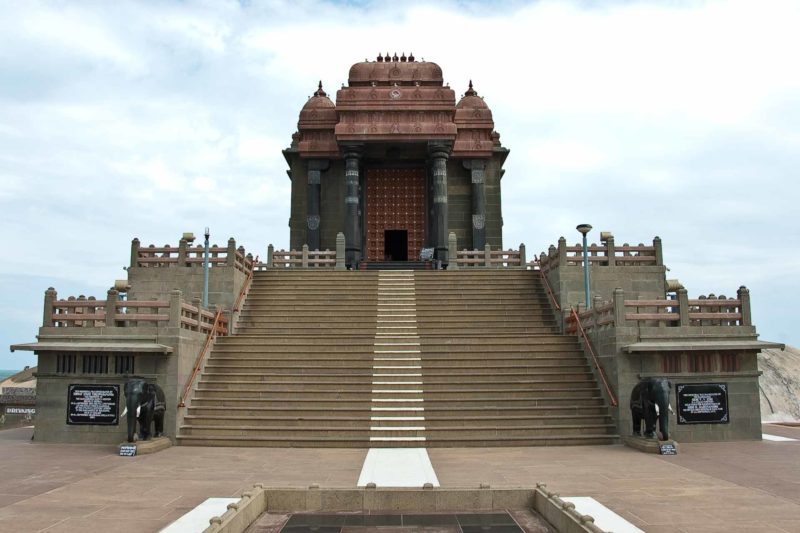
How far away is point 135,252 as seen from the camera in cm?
2295

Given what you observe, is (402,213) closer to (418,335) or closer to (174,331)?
(418,335)

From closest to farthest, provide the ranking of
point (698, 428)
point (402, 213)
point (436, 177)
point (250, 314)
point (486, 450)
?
1. point (486, 450)
2. point (698, 428)
3. point (250, 314)
4. point (436, 177)
5. point (402, 213)

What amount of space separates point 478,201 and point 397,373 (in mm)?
17023

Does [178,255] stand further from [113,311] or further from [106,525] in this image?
[106,525]

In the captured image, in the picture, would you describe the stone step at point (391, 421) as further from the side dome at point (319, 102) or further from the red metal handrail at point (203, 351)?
the side dome at point (319, 102)

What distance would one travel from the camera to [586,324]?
61.1 ft

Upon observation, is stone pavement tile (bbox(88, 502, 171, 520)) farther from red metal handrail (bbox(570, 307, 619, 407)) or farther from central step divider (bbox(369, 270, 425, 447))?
red metal handrail (bbox(570, 307, 619, 407))

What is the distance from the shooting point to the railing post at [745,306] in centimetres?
1653

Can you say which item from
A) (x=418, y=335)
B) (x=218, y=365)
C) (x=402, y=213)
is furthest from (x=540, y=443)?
(x=402, y=213)

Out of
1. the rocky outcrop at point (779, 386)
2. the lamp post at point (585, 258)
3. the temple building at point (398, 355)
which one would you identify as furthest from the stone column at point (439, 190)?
the rocky outcrop at point (779, 386)

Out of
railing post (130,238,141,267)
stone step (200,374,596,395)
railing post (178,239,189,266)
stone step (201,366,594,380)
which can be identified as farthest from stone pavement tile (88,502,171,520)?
railing post (130,238,141,267)

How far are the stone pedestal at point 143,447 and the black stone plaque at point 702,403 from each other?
1218 cm

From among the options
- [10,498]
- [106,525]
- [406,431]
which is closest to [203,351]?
[406,431]

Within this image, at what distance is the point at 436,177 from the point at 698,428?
60.3 ft
